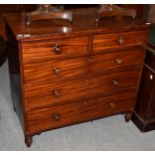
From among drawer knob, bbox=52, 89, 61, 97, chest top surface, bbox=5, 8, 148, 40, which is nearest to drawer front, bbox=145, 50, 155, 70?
chest top surface, bbox=5, 8, 148, 40

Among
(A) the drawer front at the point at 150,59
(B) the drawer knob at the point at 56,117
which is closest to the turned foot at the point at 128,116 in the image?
(A) the drawer front at the point at 150,59

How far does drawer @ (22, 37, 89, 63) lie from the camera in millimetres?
1394

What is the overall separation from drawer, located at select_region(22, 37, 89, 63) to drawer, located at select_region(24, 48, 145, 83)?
0.13ft

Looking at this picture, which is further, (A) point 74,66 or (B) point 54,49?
(A) point 74,66

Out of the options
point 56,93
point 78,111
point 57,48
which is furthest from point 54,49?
point 78,111

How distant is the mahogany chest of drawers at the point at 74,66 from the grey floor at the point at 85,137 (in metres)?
0.15

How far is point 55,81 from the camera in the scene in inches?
62.2

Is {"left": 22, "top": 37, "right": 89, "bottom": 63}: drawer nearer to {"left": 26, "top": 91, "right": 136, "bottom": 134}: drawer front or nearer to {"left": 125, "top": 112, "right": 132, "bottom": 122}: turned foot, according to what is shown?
{"left": 26, "top": 91, "right": 136, "bottom": 134}: drawer front

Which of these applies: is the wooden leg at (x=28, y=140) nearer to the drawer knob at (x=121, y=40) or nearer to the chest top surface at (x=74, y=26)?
the chest top surface at (x=74, y=26)

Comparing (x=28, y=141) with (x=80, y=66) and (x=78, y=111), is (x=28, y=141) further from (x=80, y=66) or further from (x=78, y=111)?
(x=80, y=66)

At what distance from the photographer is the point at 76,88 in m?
1.67

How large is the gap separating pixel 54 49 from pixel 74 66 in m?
0.19

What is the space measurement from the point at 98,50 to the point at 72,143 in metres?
0.74
